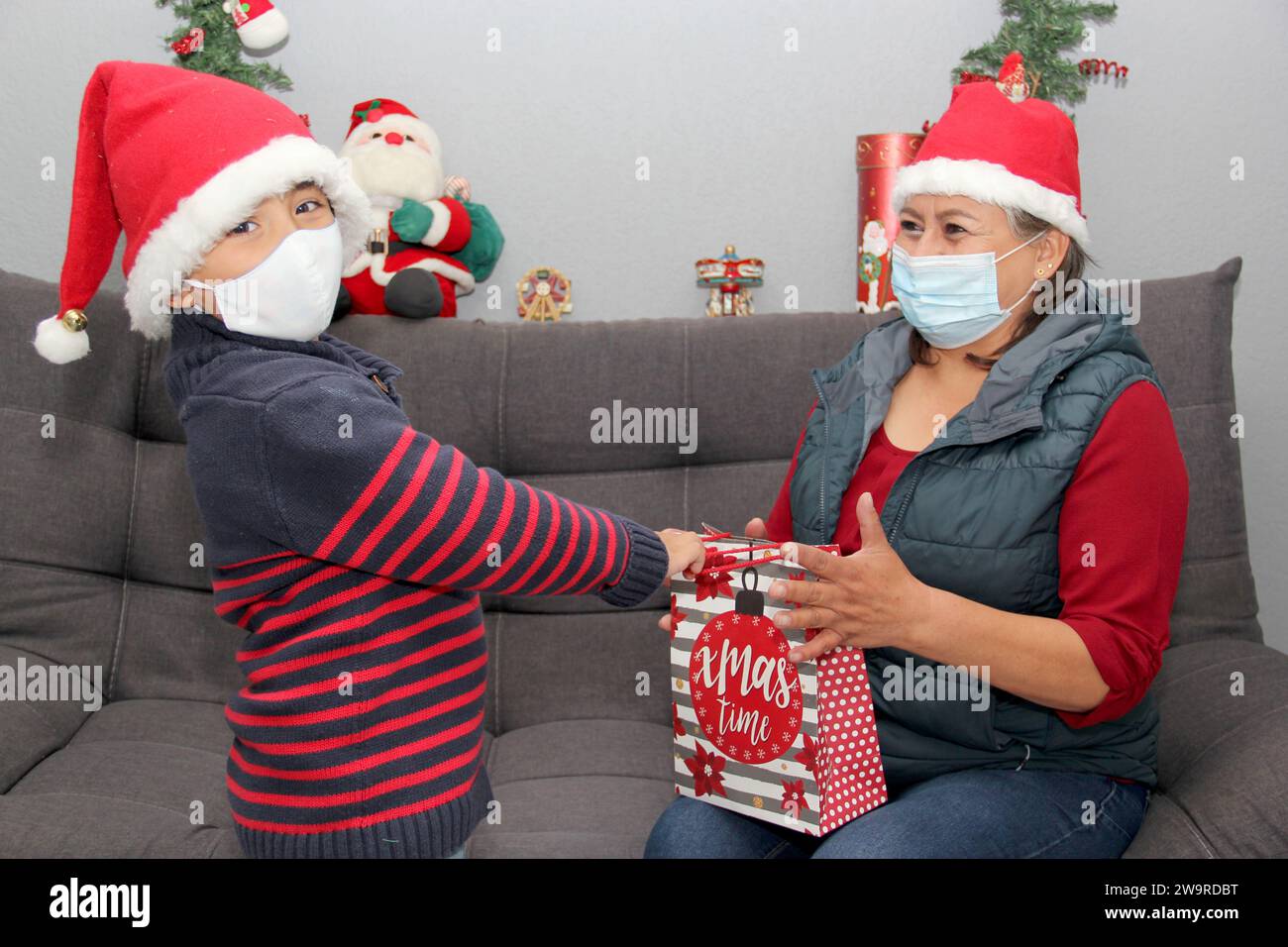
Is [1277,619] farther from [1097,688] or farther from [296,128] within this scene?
[296,128]

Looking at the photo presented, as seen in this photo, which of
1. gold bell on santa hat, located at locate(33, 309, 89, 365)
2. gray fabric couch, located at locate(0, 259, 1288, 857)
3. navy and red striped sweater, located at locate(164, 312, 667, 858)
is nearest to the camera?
navy and red striped sweater, located at locate(164, 312, 667, 858)

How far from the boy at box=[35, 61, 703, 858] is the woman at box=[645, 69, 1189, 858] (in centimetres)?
26

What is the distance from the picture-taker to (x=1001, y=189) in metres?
1.31

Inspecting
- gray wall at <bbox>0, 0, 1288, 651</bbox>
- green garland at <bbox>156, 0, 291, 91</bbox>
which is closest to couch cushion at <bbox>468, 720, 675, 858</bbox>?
gray wall at <bbox>0, 0, 1288, 651</bbox>

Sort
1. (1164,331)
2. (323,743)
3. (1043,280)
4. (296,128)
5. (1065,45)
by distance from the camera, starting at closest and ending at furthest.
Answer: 1. (323,743)
2. (296,128)
3. (1043,280)
4. (1164,331)
5. (1065,45)

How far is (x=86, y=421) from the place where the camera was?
1828mm

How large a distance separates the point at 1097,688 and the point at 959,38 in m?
1.60

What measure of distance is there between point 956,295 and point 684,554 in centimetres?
48

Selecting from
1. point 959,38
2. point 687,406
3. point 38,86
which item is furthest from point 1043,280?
point 38,86

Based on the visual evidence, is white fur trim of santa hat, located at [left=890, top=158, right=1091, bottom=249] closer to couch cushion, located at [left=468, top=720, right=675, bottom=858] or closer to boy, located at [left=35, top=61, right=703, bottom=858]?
boy, located at [left=35, top=61, right=703, bottom=858]

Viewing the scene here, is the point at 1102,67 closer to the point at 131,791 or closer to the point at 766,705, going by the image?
the point at 766,705

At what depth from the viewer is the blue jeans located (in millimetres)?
1105

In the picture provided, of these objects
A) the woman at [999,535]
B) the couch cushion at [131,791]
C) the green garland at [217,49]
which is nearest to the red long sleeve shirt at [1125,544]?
the woman at [999,535]

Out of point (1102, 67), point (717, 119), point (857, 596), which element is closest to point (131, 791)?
point (857, 596)
